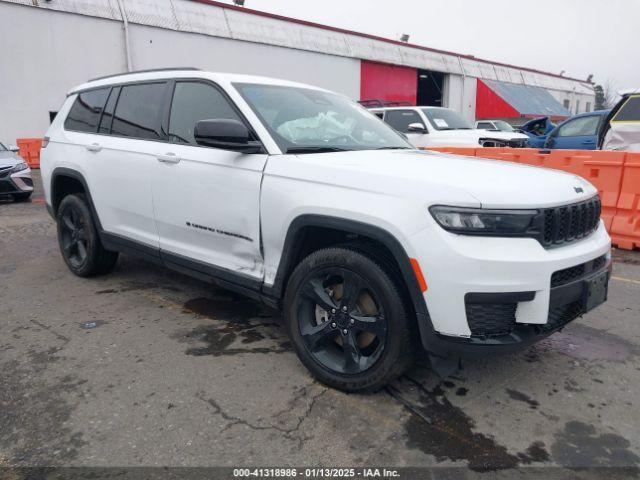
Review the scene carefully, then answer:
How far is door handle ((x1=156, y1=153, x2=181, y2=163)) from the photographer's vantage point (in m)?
3.63

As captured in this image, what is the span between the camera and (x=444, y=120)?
11.9m

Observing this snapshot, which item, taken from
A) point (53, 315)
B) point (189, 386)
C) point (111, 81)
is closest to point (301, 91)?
point (111, 81)

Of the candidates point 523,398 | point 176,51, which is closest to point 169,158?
point 523,398

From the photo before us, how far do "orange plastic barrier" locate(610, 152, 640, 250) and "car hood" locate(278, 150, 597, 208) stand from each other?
12.7ft

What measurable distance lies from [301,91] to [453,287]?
7.14ft

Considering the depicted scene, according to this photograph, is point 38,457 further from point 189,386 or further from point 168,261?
point 168,261

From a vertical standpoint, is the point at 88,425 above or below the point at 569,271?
below

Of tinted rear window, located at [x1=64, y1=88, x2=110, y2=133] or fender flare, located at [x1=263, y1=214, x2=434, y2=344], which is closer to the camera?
fender flare, located at [x1=263, y1=214, x2=434, y2=344]

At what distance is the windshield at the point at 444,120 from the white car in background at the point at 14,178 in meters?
8.77

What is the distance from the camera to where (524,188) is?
2535 mm

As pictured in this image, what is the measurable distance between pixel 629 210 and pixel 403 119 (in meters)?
6.36

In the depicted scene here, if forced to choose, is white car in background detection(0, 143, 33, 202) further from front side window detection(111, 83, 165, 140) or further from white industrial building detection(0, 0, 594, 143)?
white industrial building detection(0, 0, 594, 143)

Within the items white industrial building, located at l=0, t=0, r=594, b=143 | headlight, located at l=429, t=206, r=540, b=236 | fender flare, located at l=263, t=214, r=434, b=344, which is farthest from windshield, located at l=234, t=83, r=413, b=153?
white industrial building, located at l=0, t=0, r=594, b=143

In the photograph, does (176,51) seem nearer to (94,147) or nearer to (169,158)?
(94,147)
